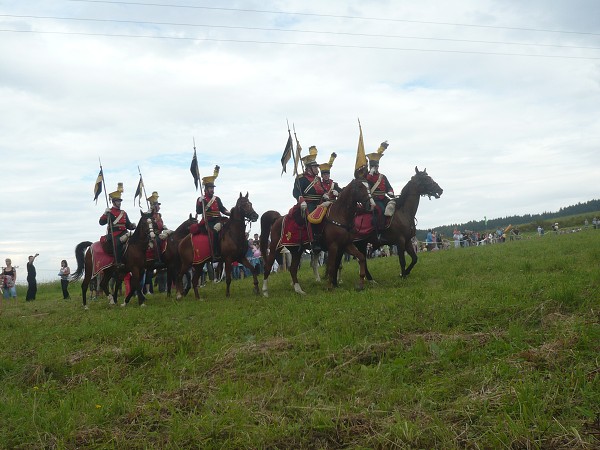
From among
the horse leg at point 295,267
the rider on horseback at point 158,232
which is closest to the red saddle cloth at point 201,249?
the rider on horseback at point 158,232

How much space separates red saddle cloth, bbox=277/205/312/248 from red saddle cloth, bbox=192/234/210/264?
8.50 ft

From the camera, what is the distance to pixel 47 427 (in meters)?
6.70

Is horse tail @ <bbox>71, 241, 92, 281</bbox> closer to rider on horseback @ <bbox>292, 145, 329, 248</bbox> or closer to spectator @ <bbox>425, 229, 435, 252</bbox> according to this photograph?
rider on horseback @ <bbox>292, 145, 329, 248</bbox>

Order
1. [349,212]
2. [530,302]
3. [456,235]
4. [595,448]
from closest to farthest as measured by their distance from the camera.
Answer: [595,448], [530,302], [349,212], [456,235]

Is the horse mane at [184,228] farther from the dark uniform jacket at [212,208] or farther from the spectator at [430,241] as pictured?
the spectator at [430,241]

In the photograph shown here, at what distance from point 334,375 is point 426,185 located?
991 cm

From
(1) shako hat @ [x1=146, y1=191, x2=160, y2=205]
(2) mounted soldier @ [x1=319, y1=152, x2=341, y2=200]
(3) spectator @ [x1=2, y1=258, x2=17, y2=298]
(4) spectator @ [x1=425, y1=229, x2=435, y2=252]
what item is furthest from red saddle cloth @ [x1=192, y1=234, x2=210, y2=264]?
(4) spectator @ [x1=425, y1=229, x2=435, y2=252]

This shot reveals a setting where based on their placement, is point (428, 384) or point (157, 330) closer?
point (428, 384)

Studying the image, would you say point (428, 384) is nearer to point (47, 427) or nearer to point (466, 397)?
point (466, 397)

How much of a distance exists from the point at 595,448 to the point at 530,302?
4.49 m

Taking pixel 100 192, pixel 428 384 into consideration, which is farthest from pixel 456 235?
pixel 428 384

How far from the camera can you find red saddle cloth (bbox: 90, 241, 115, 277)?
1719cm

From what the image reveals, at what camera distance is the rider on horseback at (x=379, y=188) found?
52.0 feet

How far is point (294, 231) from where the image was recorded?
50.9 feet
